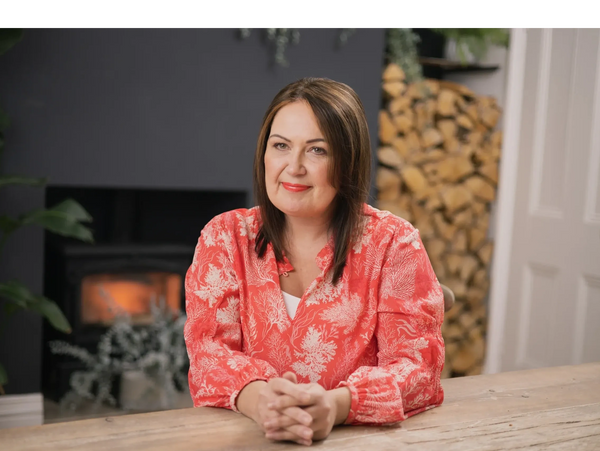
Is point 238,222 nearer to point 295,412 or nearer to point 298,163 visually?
point 298,163

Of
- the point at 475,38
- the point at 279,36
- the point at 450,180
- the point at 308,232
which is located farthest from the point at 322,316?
the point at 475,38

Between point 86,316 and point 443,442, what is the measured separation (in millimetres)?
2369

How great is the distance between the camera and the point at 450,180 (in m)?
3.29

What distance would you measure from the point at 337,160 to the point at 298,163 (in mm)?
73

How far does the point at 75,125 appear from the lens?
2.71 metres

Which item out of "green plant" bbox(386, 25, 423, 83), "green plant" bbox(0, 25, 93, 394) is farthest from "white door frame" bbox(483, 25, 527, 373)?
"green plant" bbox(0, 25, 93, 394)

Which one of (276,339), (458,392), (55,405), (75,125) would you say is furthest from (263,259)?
(55,405)

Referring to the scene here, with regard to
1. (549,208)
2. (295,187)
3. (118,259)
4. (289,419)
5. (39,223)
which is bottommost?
(118,259)

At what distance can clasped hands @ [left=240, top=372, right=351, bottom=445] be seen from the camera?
986mm

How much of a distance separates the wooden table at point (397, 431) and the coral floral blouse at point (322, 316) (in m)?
Result: 0.07

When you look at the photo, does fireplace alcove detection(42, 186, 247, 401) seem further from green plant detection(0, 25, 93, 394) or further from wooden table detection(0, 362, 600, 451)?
wooden table detection(0, 362, 600, 451)

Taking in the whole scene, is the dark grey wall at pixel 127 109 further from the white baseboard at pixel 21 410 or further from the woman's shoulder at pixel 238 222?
the woman's shoulder at pixel 238 222

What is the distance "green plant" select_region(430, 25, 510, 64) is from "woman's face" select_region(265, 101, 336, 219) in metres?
2.13
